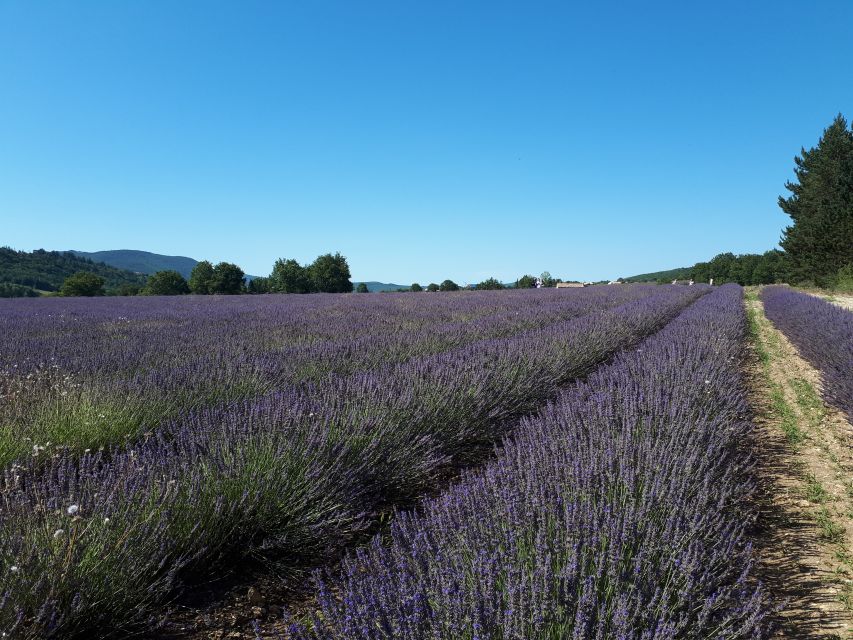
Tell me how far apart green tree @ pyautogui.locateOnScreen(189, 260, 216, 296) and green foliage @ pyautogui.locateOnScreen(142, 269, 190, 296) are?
0.96 meters

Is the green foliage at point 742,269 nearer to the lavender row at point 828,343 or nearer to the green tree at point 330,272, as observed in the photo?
the green tree at point 330,272

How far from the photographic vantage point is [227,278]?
1741 inches

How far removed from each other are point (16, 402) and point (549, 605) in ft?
11.5

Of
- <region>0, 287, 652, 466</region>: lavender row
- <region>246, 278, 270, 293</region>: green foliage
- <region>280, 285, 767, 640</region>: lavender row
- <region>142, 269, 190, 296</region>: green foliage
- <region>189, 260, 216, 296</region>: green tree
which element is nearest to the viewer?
<region>280, 285, 767, 640</region>: lavender row

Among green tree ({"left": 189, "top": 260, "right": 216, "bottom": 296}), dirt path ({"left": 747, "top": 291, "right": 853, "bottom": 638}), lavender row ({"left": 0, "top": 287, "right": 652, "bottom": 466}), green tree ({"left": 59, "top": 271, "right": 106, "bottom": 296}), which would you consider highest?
green tree ({"left": 189, "top": 260, "right": 216, "bottom": 296})

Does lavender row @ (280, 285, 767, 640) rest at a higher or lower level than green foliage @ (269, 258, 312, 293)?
lower

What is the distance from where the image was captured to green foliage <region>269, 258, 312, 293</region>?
1758 inches

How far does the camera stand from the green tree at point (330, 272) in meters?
46.0

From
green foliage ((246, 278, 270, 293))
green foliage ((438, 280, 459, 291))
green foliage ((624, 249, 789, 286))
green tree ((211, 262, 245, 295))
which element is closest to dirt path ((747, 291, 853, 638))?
green tree ((211, 262, 245, 295))

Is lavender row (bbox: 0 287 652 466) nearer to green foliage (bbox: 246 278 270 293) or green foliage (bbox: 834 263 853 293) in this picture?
green foliage (bbox: 834 263 853 293)

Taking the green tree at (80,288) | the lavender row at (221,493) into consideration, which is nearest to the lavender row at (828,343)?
the lavender row at (221,493)

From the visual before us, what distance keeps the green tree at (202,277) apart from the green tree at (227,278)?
0.50m

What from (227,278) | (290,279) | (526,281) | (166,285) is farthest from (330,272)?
(526,281)

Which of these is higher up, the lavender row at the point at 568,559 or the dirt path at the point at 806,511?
the lavender row at the point at 568,559
